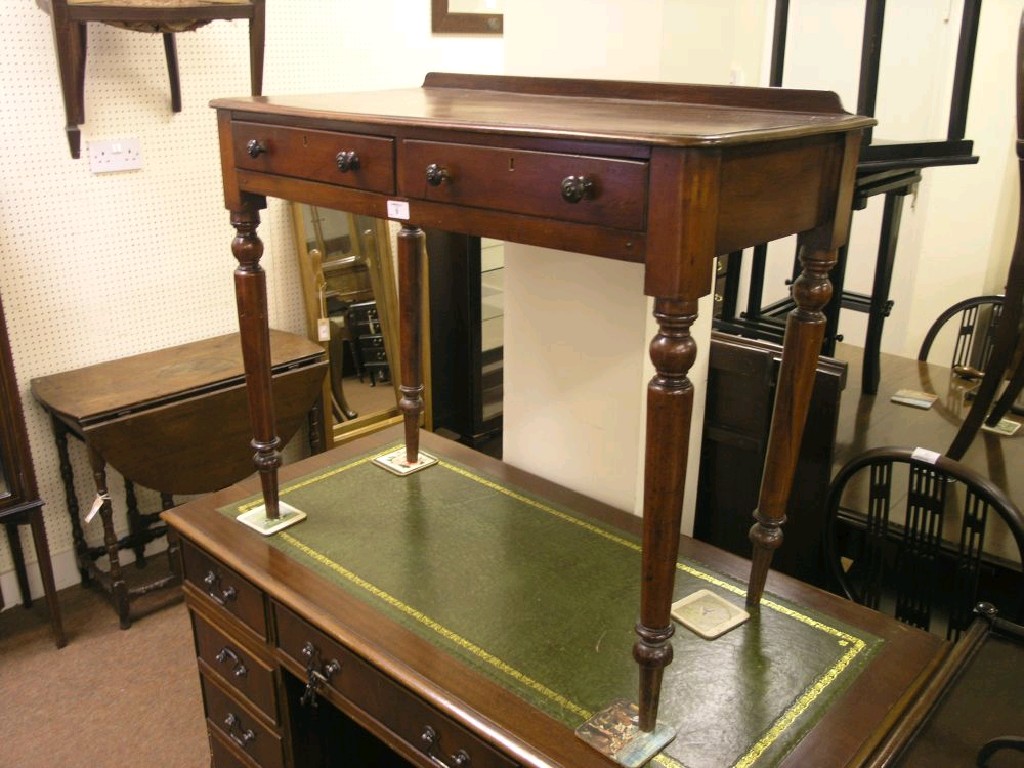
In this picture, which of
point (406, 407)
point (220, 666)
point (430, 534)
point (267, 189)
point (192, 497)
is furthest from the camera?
point (192, 497)

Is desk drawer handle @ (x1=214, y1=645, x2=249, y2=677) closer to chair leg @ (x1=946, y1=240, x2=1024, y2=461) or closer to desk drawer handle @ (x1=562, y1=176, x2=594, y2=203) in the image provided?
desk drawer handle @ (x1=562, y1=176, x2=594, y2=203)

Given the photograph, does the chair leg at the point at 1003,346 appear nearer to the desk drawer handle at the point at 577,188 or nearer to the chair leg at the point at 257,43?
the desk drawer handle at the point at 577,188

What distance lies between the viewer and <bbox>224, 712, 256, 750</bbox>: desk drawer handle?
185 cm

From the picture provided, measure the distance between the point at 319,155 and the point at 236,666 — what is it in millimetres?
1034

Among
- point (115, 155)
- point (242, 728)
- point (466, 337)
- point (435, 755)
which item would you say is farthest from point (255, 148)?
point (466, 337)

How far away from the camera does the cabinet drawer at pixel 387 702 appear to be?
1290 millimetres

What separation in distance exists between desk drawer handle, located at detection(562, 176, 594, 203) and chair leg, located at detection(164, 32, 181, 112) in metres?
2.13

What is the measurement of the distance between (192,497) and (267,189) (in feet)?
6.39

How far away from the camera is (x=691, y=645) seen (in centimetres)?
141

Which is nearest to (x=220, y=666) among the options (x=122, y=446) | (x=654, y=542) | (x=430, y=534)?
(x=430, y=534)

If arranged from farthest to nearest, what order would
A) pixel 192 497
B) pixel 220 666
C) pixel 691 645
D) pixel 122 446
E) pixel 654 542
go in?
pixel 192 497
pixel 122 446
pixel 220 666
pixel 691 645
pixel 654 542

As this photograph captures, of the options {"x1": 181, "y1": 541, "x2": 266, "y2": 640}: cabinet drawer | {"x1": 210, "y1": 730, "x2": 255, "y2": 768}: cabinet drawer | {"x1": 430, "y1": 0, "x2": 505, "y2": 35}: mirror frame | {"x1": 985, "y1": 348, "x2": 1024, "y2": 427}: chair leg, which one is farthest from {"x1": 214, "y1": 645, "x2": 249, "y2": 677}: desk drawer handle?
{"x1": 430, "y1": 0, "x2": 505, "y2": 35}: mirror frame

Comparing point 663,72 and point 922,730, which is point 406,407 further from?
point 922,730

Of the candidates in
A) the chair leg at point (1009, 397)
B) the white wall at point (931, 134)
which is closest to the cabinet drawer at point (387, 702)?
the chair leg at point (1009, 397)
